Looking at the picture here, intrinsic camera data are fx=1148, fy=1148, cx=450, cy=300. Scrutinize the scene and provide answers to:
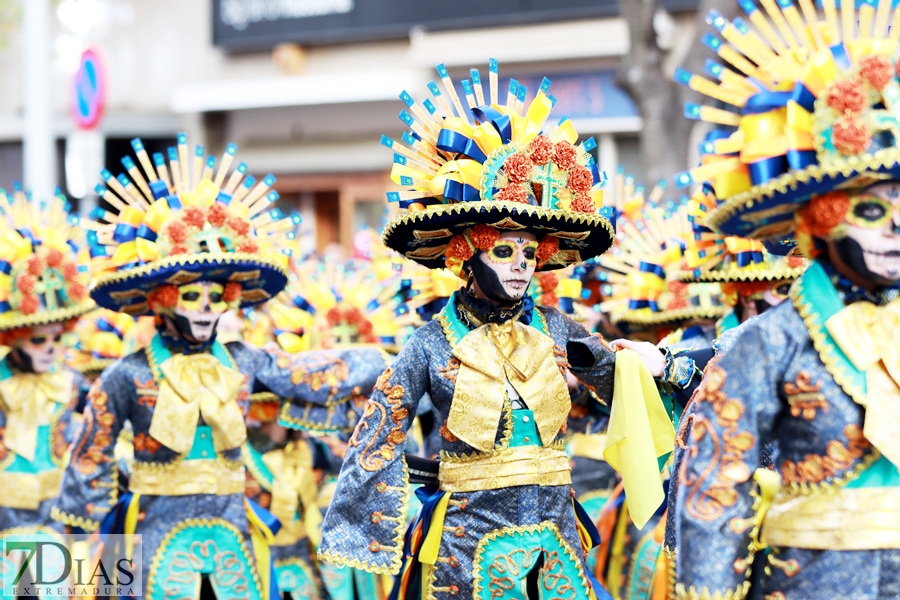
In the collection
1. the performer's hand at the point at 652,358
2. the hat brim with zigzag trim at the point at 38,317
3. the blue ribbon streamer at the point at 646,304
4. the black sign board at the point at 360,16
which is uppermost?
the black sign board at the point at 360,16

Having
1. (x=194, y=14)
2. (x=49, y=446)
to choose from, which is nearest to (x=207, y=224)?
(x=49, y=446)

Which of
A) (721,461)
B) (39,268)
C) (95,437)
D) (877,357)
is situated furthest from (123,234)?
(877,357)

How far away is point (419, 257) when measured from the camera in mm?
4367

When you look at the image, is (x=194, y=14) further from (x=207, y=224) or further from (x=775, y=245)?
(x=775, y=245)

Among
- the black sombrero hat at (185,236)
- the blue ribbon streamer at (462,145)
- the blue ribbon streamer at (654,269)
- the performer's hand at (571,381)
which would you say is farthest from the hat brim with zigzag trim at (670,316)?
the blue ribbon streamer at (462,145)

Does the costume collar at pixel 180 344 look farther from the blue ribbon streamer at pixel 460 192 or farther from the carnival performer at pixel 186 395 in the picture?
the blue ribbon streamer at pixel 460 192

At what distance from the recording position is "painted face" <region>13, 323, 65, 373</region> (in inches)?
261

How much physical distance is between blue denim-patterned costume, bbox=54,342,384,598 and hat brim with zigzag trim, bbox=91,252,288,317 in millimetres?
279

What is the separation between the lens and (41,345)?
6.68 meters

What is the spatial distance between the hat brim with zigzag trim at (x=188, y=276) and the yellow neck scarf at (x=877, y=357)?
2.85 metres

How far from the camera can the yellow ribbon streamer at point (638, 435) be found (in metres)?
3.82

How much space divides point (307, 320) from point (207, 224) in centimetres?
173

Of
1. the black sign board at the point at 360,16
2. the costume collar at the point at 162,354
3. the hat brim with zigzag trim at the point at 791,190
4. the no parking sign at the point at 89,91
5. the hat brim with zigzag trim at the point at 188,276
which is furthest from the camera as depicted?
the black sign board at the point at 360,16

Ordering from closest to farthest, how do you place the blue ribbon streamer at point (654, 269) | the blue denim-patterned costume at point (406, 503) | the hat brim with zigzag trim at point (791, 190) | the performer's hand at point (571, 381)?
the hat brim with zigzag trim at point (791, 190)
the blue denim-patterned costume at point (406, 503)
the performer's hand at point (571, 381)
the blue ribbon streamer at point (654, 269)
